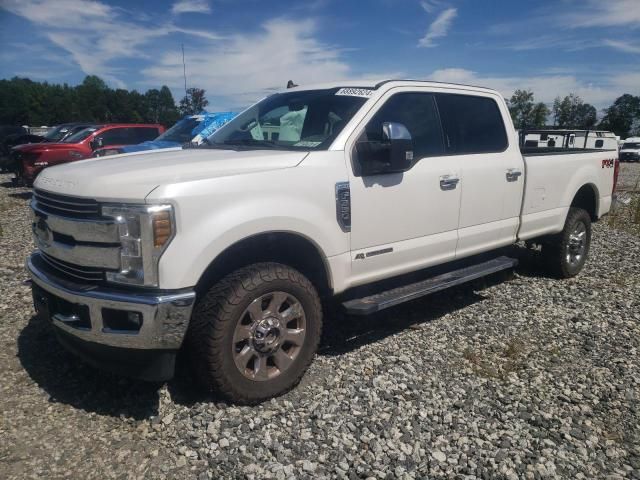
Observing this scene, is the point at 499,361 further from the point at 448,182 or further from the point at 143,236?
the point at 143,236

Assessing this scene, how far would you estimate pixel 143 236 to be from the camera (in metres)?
2.62

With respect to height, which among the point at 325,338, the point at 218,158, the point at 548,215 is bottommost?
the point at 325,338

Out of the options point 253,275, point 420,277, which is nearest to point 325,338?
point 420,277

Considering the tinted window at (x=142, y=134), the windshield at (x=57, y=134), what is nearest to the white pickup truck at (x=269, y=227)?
the tinted window at (x=142, y=134)

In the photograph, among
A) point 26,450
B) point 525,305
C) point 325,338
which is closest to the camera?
point 26,450

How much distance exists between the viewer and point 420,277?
450 cm

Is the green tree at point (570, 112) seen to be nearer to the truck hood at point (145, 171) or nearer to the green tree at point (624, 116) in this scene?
the green tree at point (624, 116)

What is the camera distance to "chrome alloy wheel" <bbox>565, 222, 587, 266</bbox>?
5888mm

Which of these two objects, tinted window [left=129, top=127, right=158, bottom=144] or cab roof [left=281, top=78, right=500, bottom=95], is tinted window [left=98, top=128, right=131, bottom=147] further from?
cab roof [left=281, top=78, right=500, bottom=95]

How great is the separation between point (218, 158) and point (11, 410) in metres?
2.03

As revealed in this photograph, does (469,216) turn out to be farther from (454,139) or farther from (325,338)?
(325,338)

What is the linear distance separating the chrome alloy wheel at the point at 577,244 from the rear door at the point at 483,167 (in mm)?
1348

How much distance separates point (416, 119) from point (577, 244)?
3202 millimetres

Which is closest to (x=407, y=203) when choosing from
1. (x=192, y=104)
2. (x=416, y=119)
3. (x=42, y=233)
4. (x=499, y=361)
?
(x=416, y=119)
